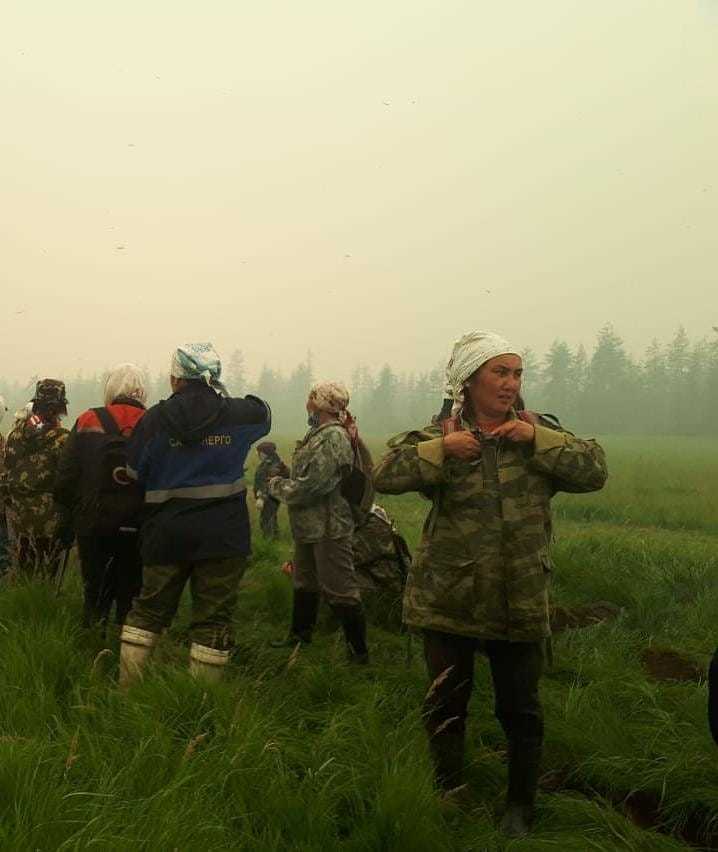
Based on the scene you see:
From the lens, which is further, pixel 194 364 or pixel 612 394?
pixel 612 394

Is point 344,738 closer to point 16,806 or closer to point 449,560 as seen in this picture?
point 449,560

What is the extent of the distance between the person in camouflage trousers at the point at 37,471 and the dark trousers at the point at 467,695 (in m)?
3.24

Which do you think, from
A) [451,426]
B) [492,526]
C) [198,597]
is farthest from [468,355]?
[198,597]

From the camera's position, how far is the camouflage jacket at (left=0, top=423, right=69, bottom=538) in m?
5.20

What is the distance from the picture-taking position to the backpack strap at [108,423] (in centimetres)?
426

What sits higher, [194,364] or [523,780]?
[194,364]

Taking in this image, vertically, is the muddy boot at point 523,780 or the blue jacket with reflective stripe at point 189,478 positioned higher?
the blue jacket with reflective stripe at point 189,478

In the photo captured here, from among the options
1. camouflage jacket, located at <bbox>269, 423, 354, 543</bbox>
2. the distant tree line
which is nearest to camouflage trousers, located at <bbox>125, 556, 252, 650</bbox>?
camouflage jacket, located at <bbox>269, 423, 354, 543</bbox>

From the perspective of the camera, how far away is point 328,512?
16.1 ft

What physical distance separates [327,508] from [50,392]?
2173mm

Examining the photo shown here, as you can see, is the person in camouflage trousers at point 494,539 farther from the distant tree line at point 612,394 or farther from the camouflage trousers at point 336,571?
the distant tree line at point 612,394

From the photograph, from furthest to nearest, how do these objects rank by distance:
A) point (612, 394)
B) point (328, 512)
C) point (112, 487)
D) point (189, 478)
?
point (612, 394)
point (328, 512)
point (112, 487)
point (189, 478)

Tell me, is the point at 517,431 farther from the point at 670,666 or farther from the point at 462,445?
the point at 670,666

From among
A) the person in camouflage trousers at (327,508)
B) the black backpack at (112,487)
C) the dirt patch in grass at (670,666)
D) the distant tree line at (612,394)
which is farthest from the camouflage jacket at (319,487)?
the distant tree line at (612,394)
